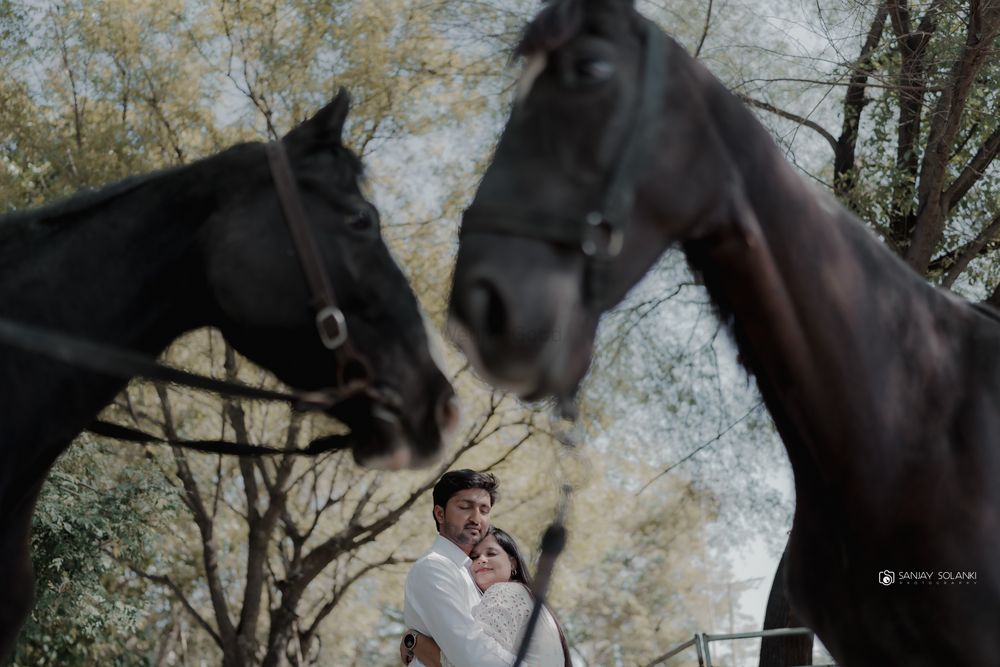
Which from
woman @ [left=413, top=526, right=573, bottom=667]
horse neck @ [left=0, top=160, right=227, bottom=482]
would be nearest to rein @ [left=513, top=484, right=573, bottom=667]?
horse neck @ [left=0, top=160, right=227, bottom=482]

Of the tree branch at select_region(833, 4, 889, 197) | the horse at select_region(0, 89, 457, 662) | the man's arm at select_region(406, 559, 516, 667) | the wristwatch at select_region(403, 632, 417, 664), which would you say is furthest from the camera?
the tree branch at select_region(833, 4, 889, 197)

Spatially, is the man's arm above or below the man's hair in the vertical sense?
below

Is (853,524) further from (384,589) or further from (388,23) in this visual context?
(384,589)

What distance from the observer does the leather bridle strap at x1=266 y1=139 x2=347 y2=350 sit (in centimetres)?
324

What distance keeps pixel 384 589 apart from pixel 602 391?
9769 millimetres

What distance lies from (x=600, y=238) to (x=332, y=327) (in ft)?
4.26

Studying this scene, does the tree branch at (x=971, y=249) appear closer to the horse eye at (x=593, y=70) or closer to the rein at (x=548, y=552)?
the rein at (x=548, y=552)

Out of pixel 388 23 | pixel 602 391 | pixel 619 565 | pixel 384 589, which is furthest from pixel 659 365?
pixel 619 565

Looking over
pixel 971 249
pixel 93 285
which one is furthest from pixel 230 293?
pixel 971 249

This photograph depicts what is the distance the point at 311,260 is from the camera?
3.30 metres

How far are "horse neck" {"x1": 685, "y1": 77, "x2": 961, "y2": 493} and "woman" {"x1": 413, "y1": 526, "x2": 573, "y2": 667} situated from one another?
2.95 metres

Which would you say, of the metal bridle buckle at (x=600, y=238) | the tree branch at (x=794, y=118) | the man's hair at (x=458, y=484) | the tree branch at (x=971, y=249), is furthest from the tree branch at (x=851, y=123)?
the metal bridle buckle at (x=600, y=238)

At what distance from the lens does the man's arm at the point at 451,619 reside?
202 inches

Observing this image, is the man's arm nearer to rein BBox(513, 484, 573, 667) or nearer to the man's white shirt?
the man's white shirt
